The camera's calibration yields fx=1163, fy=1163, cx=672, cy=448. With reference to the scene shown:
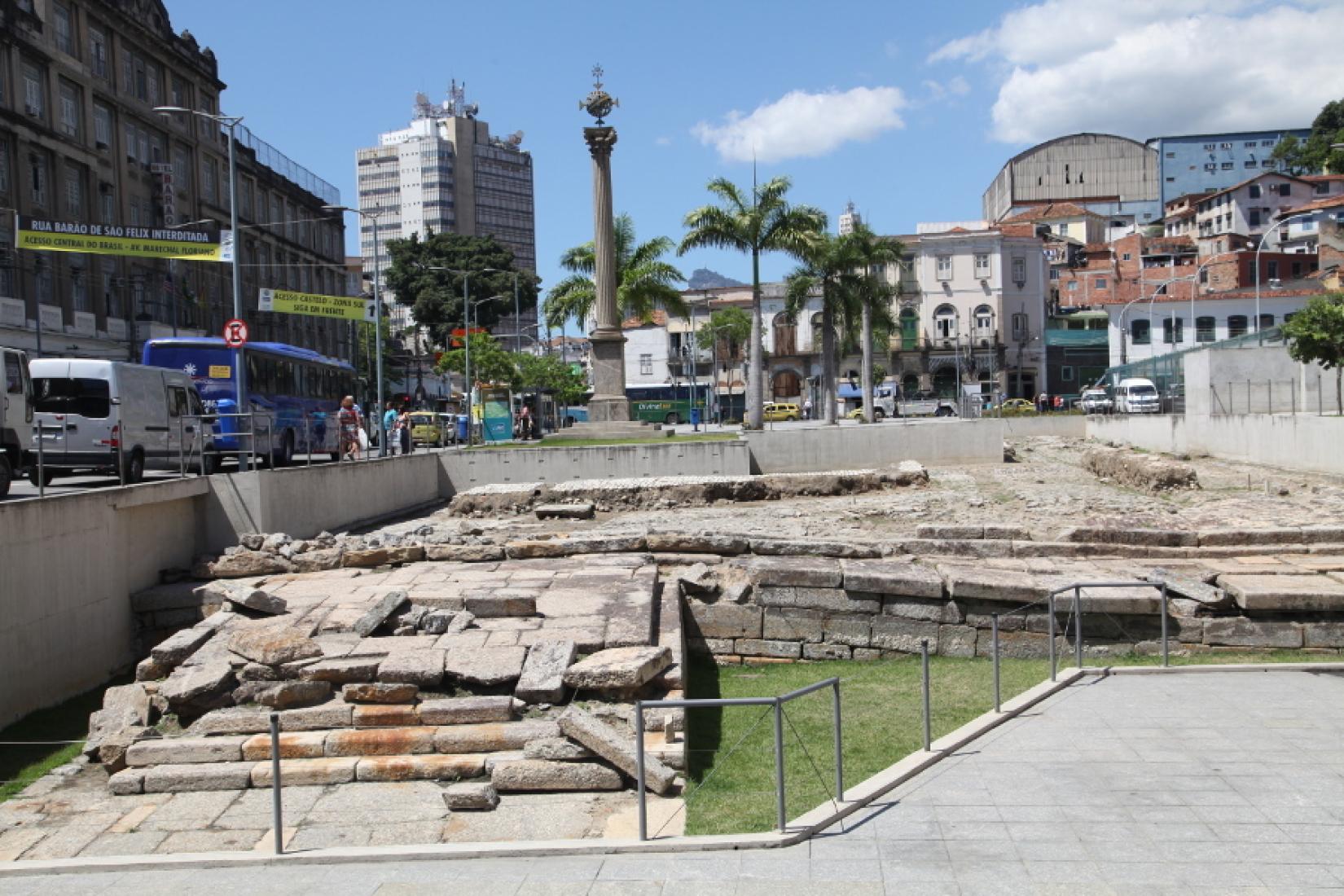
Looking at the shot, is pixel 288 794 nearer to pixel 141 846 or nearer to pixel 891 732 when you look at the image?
pixel 141 846

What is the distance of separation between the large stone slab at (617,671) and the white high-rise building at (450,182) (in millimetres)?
120771

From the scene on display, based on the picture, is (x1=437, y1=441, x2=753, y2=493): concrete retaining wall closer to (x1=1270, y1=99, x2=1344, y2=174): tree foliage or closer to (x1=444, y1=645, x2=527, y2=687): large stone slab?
(x1=444, y1=645, x2=527, y2=687): large stone slab

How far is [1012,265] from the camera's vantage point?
75.2m

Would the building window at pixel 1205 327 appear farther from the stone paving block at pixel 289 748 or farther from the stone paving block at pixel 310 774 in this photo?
the stone paving block at pixel 310 774

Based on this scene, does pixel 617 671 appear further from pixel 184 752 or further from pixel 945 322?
pixel 945 322

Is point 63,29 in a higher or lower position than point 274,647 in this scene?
higher

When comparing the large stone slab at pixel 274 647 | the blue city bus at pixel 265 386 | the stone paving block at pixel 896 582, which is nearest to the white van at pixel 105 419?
the blue city bus at pixel 265 386

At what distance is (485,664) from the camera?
9.07m

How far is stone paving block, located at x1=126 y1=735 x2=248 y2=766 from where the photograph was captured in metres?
8.19

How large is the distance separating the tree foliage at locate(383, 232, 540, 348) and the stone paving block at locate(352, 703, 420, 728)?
69595 millimetres

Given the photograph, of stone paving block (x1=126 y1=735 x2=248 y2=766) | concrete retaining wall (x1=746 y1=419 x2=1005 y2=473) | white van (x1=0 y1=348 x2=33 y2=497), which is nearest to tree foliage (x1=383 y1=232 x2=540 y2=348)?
concrete retaining wall (x1=746 y1=419 x2=1005 y2=473)

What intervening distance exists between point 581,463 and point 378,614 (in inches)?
734

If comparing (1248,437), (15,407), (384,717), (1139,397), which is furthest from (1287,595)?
(1139,397)

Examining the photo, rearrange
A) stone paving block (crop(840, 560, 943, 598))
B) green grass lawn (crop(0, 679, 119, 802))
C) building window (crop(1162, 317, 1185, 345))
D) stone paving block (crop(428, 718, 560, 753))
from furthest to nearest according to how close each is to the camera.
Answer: building window (crop(1162, 317, 1185, 345)), stone paving block (crop(840, 560, 943, 598)), green grass lawn (crop(0, 679, 119, 802)), stone paving block (crop(428, 718, 560, 753))
